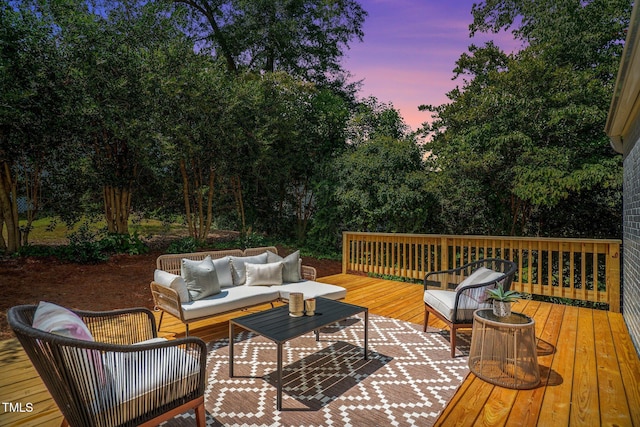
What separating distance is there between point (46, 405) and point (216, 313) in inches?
56.1

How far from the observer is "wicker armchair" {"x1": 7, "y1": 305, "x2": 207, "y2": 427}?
1498 mm

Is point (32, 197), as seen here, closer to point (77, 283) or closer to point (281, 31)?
point (77, 283)

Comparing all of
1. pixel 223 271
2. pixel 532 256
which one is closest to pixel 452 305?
pixel 223 271

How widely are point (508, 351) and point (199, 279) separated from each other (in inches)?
116

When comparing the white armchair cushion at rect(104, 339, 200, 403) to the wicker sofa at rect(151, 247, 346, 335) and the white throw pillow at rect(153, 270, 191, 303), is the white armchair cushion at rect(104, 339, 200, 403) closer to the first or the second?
the wicker sofa at rect(151, 247, 346, 335)

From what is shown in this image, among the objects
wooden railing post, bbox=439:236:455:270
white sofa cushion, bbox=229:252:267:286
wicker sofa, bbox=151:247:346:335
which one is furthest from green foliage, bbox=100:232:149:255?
wooden railing post, bbox=439:236:455:270

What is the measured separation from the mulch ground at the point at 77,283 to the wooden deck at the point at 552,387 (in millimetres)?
1253

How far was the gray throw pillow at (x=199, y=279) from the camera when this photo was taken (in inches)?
142

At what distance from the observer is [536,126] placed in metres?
7.19

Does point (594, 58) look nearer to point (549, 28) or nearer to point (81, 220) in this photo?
point (549, 28)

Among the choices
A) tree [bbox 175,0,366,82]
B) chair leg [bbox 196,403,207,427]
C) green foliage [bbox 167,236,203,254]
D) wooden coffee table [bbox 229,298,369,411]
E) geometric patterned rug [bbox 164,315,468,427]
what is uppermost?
tree [bbox 175,0,366,82]

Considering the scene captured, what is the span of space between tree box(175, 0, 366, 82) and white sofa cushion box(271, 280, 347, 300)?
826 centimetres

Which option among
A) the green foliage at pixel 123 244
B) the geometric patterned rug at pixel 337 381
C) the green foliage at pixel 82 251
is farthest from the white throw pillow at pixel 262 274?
the green foliage at pixel 123 244

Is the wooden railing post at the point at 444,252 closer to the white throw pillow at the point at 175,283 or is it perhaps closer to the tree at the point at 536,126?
the tree at the point at 536,126
